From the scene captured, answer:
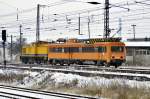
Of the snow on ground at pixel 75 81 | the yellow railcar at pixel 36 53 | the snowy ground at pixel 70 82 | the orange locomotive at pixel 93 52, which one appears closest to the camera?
the snowy ground at pixel 70 82

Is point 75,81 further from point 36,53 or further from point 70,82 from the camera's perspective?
point 36,53

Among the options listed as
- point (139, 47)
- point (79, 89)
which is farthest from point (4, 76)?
point (139, 47)

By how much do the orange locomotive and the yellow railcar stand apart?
186 inches

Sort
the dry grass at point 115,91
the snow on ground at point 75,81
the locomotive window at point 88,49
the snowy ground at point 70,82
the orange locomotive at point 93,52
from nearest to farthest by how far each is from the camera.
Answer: the dry grass at point 115,91, the snowy ground at point 70,82, the snow on ground at point 75,81, the orange locomotive at point 93,52, the locomotive window at point 88,49

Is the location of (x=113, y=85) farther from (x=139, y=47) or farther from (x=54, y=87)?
(x=139, y=47)

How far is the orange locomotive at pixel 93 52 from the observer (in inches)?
1462

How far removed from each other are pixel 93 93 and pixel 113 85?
1.40m

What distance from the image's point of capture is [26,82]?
86.8ft

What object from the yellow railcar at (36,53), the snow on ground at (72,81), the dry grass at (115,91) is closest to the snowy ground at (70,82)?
the snow on ground at (72,81)

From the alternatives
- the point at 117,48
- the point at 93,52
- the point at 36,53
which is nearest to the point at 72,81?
the point at 93,52

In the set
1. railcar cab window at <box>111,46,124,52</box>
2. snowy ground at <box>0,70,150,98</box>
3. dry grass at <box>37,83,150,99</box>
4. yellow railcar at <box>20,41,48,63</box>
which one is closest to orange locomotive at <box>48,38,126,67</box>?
railcar cab window at <box>111,46,124,52</box>

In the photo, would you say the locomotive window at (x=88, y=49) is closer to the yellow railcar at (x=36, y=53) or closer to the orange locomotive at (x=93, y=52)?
the orange locomotive at (x=93, y=52)

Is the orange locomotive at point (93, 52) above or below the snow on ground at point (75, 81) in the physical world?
above

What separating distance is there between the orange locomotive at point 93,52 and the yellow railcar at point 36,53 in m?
4.73
